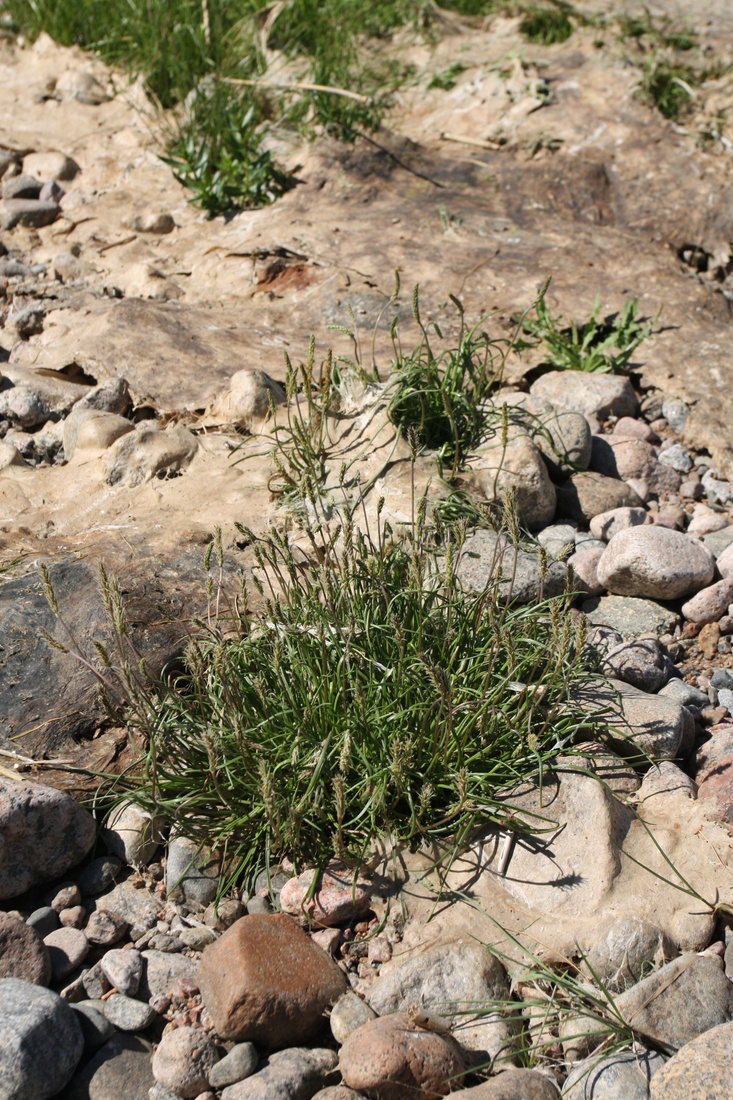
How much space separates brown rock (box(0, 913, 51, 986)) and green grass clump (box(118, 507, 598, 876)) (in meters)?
0.44

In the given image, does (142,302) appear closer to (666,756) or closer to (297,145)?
(297,145)

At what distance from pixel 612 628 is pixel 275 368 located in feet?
6.57

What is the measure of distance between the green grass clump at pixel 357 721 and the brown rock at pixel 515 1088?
0.61 meters

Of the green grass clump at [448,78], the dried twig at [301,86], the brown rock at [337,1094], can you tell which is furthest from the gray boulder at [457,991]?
the green grass clump at [448,78]

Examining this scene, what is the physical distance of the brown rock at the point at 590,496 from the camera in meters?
4.05

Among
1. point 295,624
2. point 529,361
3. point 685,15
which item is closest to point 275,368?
point 529,361

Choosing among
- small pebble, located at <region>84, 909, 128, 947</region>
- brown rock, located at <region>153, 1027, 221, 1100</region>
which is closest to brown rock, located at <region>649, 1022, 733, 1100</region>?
brown rock, located at <region>153, 1027, 221, 1100</region>

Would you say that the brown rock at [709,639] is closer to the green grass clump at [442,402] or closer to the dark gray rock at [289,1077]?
the green grass clump at [442,402]

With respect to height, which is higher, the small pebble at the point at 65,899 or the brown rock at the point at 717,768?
the small pebble at the point at 65,899

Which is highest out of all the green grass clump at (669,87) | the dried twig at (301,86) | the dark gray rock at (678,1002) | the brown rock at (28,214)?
the dried twig at (301,86)

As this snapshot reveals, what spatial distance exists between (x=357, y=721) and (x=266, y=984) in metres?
0.74

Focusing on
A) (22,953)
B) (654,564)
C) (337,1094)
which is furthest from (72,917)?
(654,564)

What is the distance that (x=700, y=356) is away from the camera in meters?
4.74

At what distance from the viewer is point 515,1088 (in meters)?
2.15
